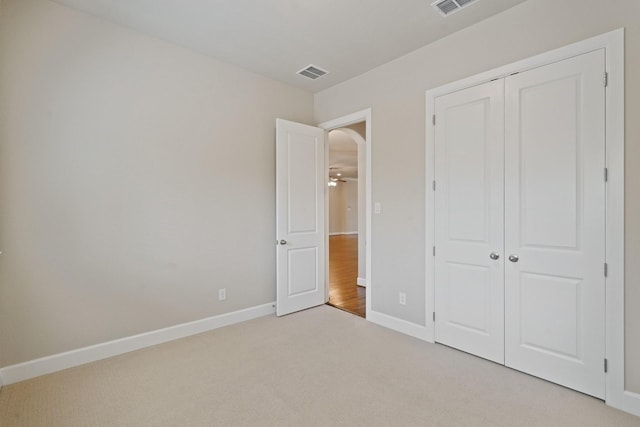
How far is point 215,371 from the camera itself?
230 cm

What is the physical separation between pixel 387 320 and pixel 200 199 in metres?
2.35

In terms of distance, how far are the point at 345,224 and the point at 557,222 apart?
41.0ft

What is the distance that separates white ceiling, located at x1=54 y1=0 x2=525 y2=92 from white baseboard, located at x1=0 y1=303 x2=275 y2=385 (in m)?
2.74

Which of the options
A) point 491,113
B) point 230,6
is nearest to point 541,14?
point 491,113

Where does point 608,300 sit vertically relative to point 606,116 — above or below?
below

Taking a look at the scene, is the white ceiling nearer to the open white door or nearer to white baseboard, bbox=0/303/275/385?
the open white door

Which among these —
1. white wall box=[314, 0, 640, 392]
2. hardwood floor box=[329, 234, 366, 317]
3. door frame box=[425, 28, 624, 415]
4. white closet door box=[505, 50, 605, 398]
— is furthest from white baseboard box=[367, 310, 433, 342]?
door frame box=[425, 28, 624, 415]

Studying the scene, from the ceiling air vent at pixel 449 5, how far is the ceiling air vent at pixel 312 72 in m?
1.39

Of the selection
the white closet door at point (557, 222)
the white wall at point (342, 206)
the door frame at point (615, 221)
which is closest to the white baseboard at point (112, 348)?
the white closet door at point (557, 222)

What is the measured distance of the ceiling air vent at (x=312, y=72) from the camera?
3.34 metres

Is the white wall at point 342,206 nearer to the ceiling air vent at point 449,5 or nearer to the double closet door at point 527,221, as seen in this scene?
the double closet door at point 527,221

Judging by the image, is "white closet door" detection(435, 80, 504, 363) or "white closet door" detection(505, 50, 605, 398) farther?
"white closet door" detection(435, 80, 504, 363)

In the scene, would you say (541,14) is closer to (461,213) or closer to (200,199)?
(461,213)

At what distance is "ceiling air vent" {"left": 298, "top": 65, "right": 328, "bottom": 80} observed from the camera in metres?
3.34
